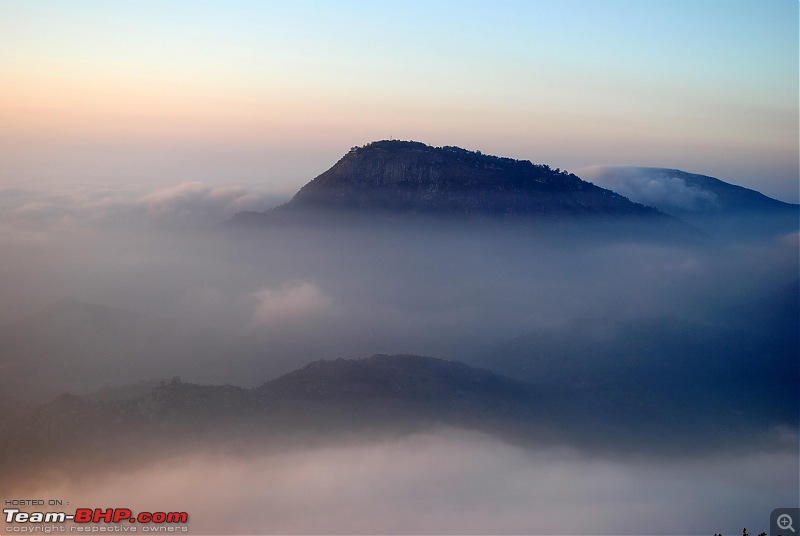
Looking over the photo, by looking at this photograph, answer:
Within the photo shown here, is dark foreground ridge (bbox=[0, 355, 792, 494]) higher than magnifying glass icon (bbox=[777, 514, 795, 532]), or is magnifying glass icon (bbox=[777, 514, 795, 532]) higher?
dark foreground ridge (bbox=[0, 355, 792, 494])

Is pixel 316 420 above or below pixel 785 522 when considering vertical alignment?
above

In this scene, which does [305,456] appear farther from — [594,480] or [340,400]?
[594,480]

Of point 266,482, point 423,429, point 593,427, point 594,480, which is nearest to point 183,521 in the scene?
point 266,482

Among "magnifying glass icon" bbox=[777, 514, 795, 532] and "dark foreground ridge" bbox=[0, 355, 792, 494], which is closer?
"magnifying glass icon" bbox=[777, 514, 795, 532]

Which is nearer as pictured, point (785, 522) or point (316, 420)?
point (785, 522)

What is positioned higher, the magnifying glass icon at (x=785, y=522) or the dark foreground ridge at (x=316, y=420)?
the dark foreground ridge at (x=316, y=420)

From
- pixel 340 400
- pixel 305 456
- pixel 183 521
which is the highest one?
pixel 340 400

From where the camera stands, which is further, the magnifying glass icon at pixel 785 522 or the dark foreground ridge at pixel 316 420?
the dark foreground ridge at pixel 316 420

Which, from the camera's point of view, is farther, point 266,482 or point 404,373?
point 404,373
